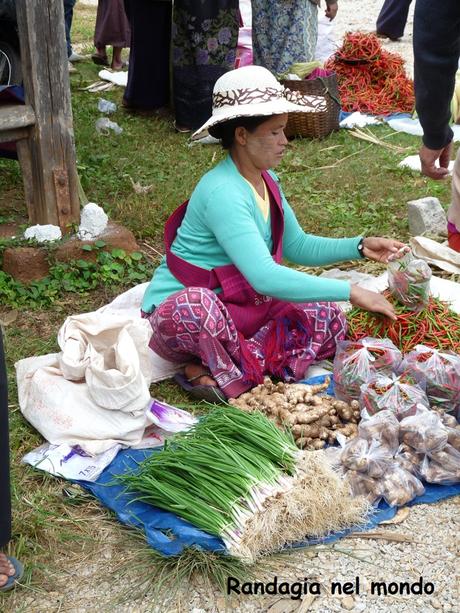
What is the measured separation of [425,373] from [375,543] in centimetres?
81

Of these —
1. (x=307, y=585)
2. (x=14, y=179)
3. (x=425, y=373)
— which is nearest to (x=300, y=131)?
(x=14, y=179)

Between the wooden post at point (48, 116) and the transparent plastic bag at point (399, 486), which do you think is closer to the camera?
the transparent plastic bag at point (399, 486)

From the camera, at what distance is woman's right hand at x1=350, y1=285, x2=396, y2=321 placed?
3346 mm

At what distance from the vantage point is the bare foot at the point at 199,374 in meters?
3.49

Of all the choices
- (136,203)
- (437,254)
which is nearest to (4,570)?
(437,254)

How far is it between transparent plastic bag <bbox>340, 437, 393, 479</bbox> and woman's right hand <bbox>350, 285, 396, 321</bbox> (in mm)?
634

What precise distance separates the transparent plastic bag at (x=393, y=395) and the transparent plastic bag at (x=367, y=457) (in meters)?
0.23

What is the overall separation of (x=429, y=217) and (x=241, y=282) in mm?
1859

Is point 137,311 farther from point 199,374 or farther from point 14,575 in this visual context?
point 14,575

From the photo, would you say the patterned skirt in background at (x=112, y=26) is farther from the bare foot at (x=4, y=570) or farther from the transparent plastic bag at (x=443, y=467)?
the bare foot at (x=4, y=570)

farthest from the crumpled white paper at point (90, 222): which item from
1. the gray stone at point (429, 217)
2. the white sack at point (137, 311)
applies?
the gray stone at point (429, 217)

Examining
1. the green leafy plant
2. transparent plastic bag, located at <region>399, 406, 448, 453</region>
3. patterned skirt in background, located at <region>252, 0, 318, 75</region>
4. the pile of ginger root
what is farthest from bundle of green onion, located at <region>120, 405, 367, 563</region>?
patterned skirt in background, located at <region>252, 0, 318, 75</region>

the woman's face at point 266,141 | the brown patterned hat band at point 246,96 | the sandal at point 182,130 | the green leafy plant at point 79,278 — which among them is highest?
the brown patterned hat band at point 246,96

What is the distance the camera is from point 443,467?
116 inches
